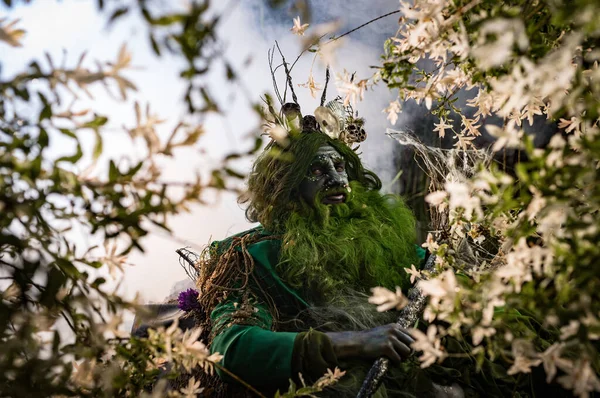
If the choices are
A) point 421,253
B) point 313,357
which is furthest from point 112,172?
point 421,253

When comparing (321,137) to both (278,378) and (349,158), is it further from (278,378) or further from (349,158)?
(278,378)

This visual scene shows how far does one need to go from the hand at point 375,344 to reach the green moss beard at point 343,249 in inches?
11.0

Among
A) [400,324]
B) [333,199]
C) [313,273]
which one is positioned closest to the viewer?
[400,324]

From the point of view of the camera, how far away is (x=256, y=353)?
52.4 inches

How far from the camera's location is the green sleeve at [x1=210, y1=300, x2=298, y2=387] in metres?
1.31

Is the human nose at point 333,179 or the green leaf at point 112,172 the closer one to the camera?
the green leaf at point 112,172

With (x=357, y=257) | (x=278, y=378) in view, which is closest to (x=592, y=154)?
(x=278, y=378)

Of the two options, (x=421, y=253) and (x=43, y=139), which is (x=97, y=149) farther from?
(x=421, y=253)

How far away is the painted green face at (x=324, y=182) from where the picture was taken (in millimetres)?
1792

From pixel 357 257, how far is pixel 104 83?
4.05 ft

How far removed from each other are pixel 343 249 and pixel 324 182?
11.0 inches

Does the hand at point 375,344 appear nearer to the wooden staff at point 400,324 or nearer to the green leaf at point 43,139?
the wooden staff at point 400,324

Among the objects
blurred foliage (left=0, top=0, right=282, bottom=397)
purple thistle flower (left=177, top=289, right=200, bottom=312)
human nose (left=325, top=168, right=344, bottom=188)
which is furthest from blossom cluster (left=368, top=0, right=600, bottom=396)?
purple thistle flower (left=177, top=289, right=200, bottom=312)

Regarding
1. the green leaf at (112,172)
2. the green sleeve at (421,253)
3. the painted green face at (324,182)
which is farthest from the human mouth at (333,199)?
the green leaf at (112,172)
